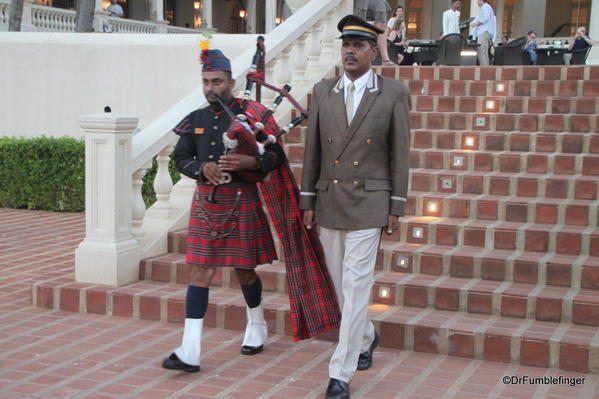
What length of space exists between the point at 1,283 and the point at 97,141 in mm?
1559

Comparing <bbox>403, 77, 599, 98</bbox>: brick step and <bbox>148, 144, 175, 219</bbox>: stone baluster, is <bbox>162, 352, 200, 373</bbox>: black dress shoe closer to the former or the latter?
<bbox>148, 144, 175, 219</bbox>: stone baluster

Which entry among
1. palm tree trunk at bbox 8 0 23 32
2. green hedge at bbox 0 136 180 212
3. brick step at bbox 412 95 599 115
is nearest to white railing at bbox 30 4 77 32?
palm tree trunk at bbox 8 0 23 32

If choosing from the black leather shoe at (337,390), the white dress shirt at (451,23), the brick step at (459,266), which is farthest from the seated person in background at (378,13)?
the black leather shoe at (337,390)

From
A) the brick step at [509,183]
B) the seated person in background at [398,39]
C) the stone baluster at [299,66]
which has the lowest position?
the brick step at [509,183]

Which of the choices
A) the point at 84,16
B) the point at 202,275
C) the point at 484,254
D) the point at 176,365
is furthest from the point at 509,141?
the point at 84,16

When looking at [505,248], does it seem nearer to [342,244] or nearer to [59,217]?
[342,244]

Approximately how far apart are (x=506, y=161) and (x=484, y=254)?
4.95 feet

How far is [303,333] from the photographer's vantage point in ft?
15.5

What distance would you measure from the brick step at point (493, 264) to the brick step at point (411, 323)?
1.49 feet

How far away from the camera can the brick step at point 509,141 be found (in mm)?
7094

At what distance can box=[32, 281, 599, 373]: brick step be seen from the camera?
4.73 metres

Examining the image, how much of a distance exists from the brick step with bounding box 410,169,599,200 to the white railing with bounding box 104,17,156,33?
66.8 ft

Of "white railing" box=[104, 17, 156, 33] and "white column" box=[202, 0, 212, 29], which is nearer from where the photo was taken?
"white railing" box=[104, 17, 156, 33]

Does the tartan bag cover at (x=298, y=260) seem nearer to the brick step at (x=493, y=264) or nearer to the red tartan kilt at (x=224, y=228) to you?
the red tartan kilt at (x=224, y=228)
